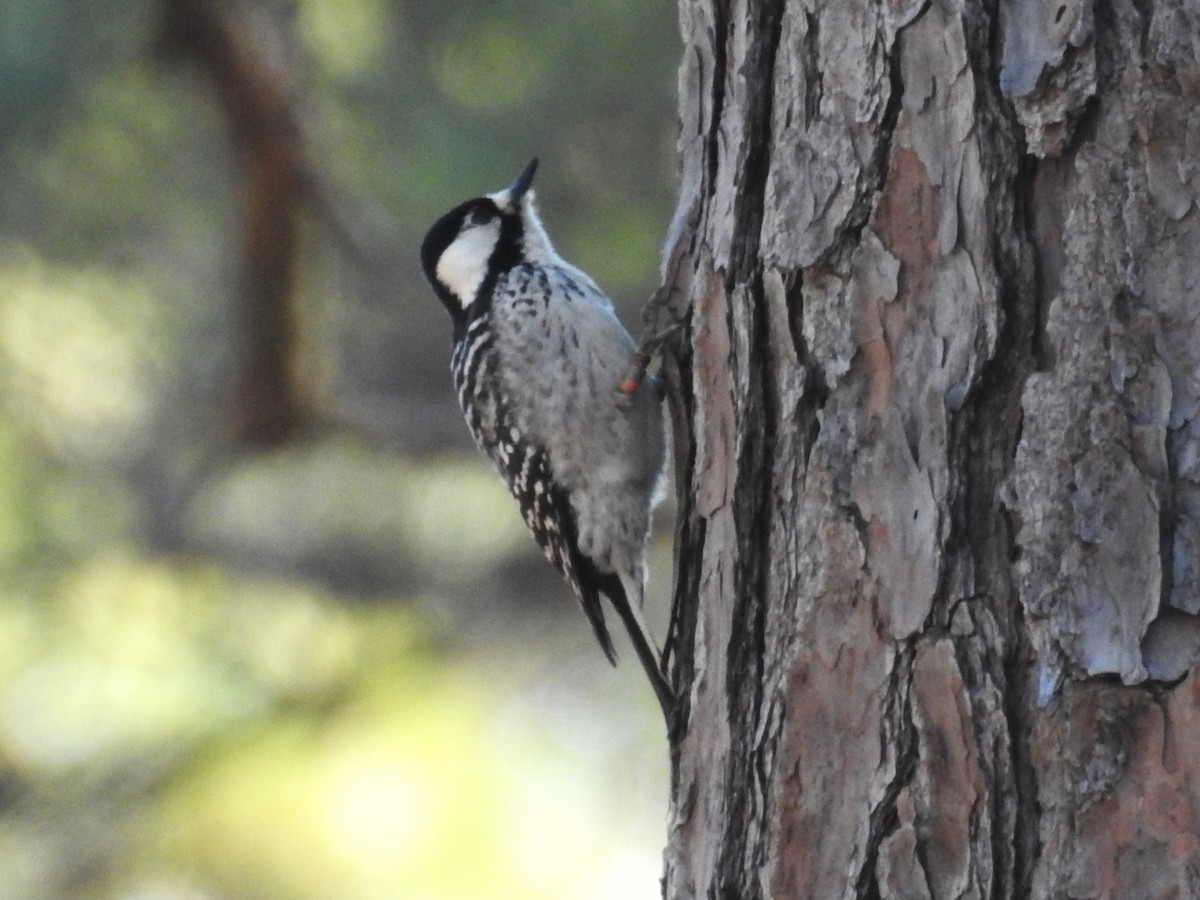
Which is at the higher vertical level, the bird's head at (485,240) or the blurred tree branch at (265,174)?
the blurred tree branch at (265,174)

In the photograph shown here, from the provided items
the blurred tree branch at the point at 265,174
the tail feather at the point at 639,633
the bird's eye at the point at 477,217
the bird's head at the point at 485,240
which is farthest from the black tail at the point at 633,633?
the blurred tree branch at the point at 265,174

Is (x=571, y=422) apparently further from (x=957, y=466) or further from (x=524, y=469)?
(x=957, y=466)

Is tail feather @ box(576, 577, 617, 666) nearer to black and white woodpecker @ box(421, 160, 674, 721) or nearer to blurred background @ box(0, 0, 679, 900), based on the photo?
black and white woodpecker @ box(421, 160, 674, 721)

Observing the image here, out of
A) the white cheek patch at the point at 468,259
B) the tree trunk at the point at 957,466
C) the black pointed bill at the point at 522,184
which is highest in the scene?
the black pointed bill at the point at 522,184

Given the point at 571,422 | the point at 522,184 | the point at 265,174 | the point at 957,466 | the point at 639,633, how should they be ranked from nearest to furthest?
1. the point at 957,466
2. the point at 639,633
3. the point at 571,422
4. the point at 522,184
5. the point at 265,174

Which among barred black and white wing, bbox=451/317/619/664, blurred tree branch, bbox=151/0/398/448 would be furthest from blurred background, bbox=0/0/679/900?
barred black and white wing, bbox=451/317/619/664

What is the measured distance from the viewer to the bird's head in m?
3.44

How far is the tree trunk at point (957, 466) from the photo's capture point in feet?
5.20

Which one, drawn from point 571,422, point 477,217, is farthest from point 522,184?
point 571,422

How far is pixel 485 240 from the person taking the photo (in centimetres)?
347

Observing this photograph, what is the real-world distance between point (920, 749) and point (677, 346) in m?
0.90

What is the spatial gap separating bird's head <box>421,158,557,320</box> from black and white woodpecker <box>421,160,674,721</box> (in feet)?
0.35

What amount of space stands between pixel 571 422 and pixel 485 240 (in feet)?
1.76

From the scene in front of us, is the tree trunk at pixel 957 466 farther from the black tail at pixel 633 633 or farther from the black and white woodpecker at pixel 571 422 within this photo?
the black and white woodpecker at pixel 571 422
